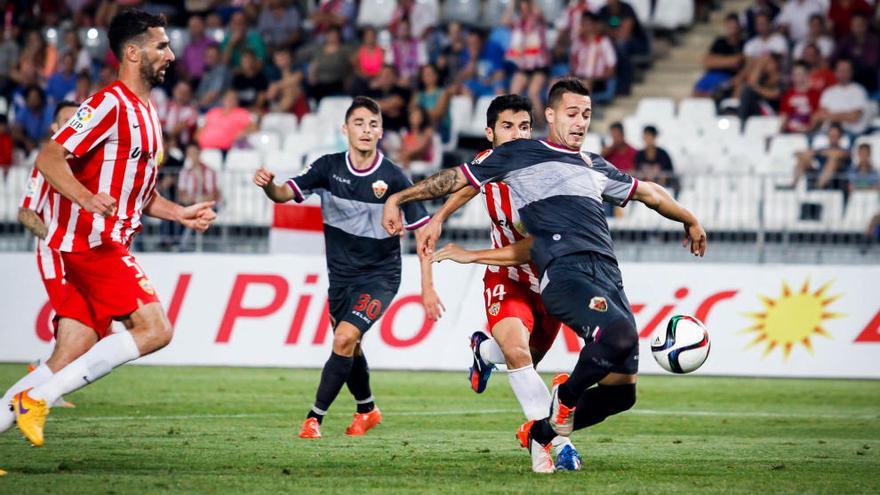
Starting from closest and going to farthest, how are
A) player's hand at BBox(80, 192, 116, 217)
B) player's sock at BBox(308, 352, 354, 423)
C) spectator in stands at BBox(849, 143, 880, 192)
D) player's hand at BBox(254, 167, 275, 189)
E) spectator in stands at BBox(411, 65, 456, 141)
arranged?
1. player's hand at BBox(80, 192, 116, 217)
2. player's hand at BBox(254, 167, 275, 189)
3. player's sock at BBox(308, 352, 354, 423)
4. spectator in stands at BBox(849, 143, 880, 192)
5. spectator in stands at BBox(411, 65, 456, 141)

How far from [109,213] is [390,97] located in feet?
42.5

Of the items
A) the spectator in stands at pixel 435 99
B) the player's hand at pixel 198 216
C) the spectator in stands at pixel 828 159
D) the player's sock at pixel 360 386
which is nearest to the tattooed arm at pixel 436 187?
the player's hand at pixel 198 216

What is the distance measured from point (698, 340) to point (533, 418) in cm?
115

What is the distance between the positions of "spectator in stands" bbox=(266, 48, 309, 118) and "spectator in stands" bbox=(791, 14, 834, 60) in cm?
786

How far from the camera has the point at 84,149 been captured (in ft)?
26.1

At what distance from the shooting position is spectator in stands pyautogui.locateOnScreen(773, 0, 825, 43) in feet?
71.0

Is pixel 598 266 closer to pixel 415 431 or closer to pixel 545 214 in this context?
pixel 545 214

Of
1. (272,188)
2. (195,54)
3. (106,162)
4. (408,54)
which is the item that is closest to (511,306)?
(272,188)

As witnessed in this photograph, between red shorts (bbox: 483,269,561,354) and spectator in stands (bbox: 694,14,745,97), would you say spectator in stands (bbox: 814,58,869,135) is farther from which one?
red shorts (bbox: 483,269,561,354)

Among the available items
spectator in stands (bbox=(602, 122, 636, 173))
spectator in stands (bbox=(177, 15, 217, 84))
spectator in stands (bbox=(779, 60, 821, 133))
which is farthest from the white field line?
spectator in stands (bbox=(177, 15, 217, 84))

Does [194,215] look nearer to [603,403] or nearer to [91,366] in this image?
[91,366]

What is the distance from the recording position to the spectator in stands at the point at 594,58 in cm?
2091

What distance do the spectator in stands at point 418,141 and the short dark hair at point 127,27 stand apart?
1063 centimetres

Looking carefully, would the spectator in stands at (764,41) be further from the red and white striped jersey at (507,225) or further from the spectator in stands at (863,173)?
the red and white striped jersey at (507,225)
